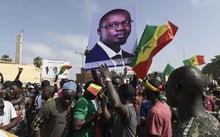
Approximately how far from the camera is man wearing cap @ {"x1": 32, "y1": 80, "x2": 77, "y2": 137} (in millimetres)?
4164

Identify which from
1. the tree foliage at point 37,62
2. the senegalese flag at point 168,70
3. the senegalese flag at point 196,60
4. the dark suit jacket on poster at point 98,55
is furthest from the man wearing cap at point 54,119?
the tree foliage at point 37,62

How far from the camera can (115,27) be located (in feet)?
18.4

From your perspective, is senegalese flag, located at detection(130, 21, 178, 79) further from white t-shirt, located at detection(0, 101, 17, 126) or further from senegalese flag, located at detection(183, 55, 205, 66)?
senegalese flag, located at detection(183, 55, 205, 66)

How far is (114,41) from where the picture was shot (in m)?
5.55

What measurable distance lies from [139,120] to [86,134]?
1.26 metres

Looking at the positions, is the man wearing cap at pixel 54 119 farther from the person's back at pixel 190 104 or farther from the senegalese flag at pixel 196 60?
the senegalese flag at pixel 196 60

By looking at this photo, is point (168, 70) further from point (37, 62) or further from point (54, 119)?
point (37, 62)

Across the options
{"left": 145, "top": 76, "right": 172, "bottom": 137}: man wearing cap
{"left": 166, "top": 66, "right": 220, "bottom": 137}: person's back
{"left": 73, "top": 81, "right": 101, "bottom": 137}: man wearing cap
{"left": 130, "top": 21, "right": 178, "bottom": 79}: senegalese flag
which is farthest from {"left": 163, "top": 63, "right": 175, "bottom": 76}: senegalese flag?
{"left": 166, "top": 66, "right": 220, "bottom": 137}: person's back

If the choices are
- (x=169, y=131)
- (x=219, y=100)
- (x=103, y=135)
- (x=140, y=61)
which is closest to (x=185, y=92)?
(x=169, y=131)

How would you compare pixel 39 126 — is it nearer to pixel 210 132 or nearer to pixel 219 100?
pixel 210 132

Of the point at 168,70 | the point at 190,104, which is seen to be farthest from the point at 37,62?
the point at 190,104

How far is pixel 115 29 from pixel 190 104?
378 cm

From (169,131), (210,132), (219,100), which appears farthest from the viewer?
(219,100)

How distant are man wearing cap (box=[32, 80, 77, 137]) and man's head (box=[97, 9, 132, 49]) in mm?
1542
